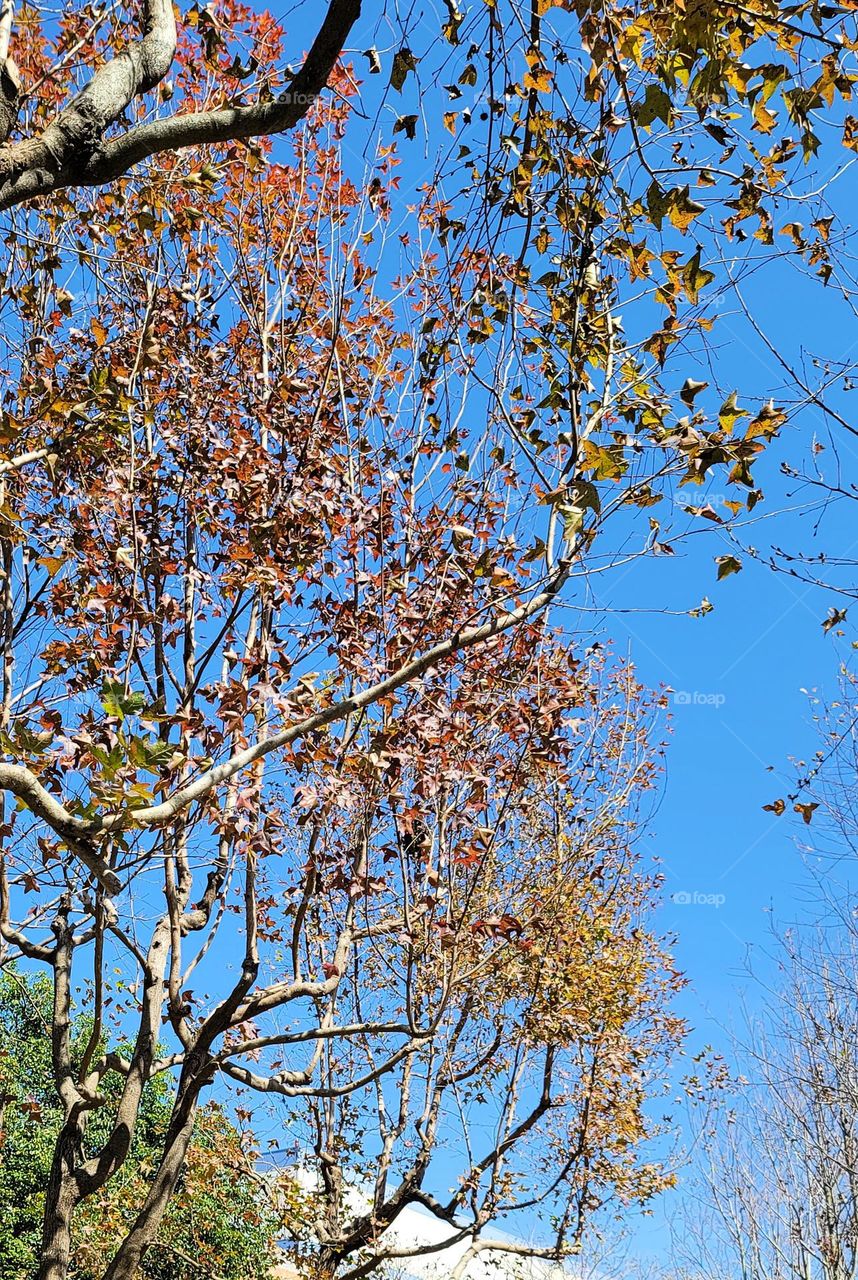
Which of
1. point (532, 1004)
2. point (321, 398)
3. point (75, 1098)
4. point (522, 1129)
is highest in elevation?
point (321, 398)

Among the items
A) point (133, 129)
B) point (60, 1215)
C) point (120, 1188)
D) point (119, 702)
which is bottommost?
point (60, 1215)

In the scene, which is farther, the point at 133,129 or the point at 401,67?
the point at 401,67

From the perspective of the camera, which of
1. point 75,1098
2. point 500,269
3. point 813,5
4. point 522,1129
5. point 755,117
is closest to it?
point 813,5

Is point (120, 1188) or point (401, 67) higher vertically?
point (401, 67)

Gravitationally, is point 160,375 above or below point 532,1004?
above

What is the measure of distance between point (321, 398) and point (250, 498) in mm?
697

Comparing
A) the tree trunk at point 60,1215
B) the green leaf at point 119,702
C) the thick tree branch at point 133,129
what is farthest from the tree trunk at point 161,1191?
the thick tree branch at point 133,129

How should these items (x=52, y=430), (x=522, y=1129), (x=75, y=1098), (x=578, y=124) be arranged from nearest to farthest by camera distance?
(x=578, y=124)
(x=75, y=1098)
(x=52, y=430)
(x=522, y=1129)

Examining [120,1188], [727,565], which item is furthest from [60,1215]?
[120,1188]

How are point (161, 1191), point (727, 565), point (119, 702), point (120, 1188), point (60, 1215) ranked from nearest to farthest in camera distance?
point (119, 702)
point (727, 565)
point (161, 1191)
point (60, 1215)
point (120, 1188)

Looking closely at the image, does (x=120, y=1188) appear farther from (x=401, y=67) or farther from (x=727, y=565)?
(x=401, y=67)

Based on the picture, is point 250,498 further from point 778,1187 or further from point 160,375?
point 778,1187

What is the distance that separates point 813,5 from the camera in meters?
2.99

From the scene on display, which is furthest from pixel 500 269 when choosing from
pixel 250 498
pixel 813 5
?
pixel 250 498
